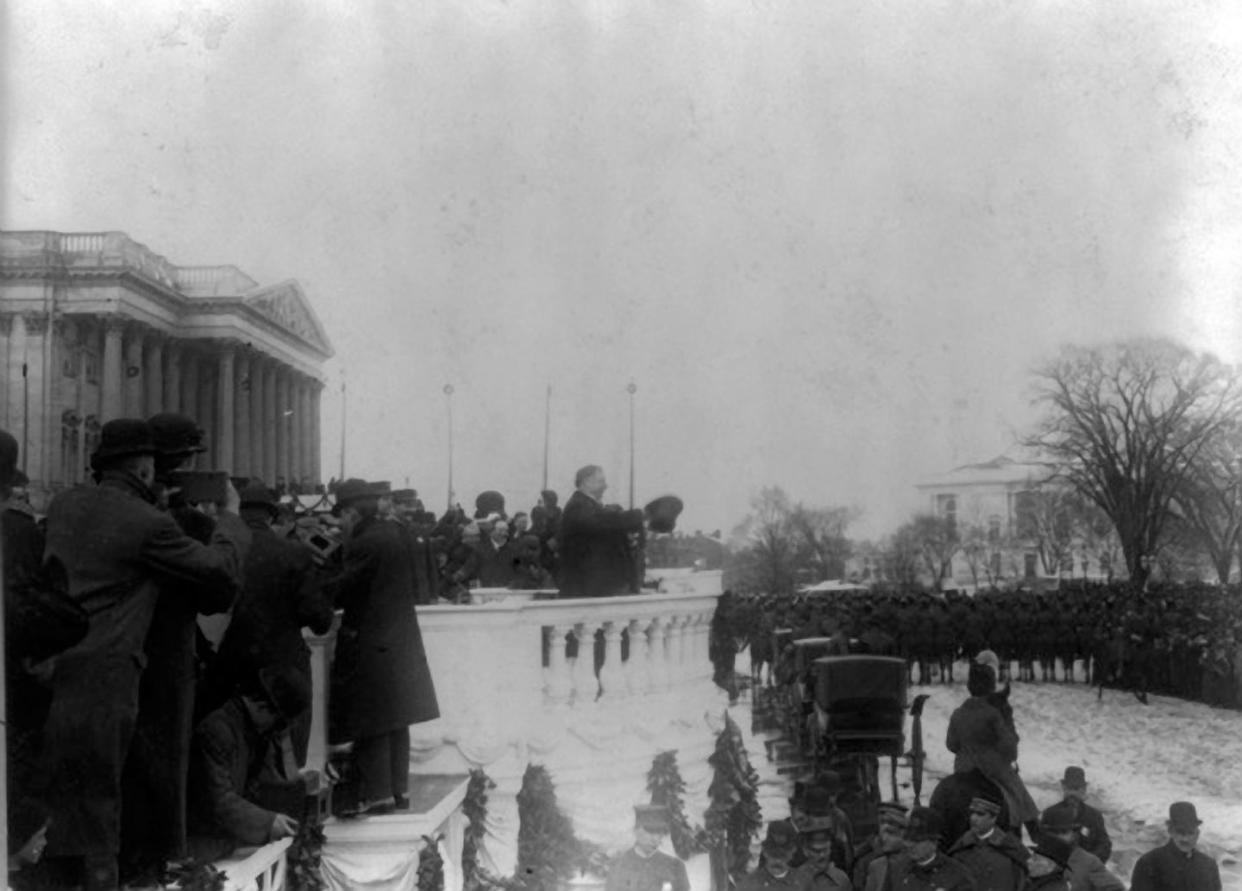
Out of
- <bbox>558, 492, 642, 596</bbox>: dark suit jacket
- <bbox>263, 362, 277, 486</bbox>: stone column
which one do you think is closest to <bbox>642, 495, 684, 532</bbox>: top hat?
<bbox>558, 492, 642, 596</bbox>: dark suit jacket

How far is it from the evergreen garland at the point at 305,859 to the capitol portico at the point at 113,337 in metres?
2.75

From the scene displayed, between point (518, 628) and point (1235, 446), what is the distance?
24.8 m

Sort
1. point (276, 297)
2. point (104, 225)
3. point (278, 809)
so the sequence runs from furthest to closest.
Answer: point (276, 297)
point (104, 225)
point (278, 809)

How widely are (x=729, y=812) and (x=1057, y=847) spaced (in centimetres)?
237

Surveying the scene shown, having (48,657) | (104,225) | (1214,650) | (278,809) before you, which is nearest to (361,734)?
(278,809)

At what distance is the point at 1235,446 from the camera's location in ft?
91.5

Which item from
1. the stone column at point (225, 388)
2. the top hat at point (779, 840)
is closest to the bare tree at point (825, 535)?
the stone column at point (225, 388)

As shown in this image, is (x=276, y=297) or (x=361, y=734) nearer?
(x=361, y=734)

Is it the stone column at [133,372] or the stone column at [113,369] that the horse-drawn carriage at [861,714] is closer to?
the stone column at [113,369]

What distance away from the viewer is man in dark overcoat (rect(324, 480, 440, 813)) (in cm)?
617

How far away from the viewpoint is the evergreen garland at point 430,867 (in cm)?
600

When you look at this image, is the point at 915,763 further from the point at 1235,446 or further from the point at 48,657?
the point at 1235,446

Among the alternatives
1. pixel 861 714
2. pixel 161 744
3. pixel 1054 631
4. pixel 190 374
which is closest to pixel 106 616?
pixel 161 744

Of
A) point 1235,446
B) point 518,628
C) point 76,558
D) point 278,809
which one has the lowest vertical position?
point 278,809
